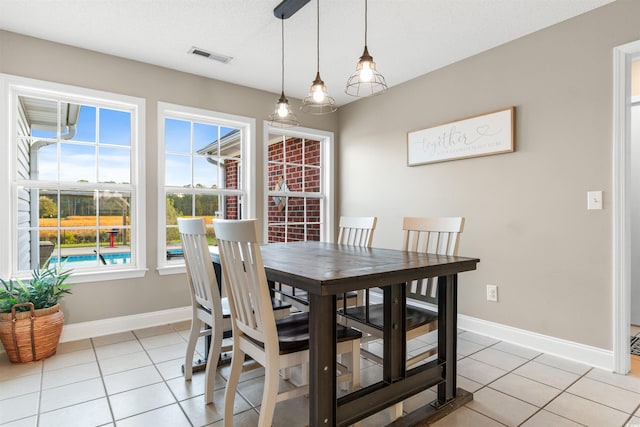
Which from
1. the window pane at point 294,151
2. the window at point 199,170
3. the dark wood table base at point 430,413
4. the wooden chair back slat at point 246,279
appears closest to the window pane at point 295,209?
the window pane at point 294,151

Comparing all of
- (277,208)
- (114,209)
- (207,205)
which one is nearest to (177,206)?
(207,205)

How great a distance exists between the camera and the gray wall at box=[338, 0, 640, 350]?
7.89 ft

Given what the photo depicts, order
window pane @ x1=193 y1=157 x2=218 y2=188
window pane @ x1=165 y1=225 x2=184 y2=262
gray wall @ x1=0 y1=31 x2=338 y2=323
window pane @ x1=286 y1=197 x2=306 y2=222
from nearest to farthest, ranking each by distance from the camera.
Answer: gray wall @ x1=0 y1=31 x2=338 y2=323 < window pane @ x1=165 y1=225 x2=184 y2=262 < window pane @ x1=193 y1=157 x2=218 y2=188 < window pane @ x1=286 y1=197 x2=306 y2=222

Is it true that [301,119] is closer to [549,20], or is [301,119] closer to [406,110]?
[406,110]

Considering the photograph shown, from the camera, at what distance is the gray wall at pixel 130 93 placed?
280 cm

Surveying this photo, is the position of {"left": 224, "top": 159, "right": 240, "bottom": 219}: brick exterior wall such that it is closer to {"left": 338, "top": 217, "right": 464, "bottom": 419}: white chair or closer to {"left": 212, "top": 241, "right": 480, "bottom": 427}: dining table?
{"left": 212, "top": 241, "right": 480, "bottom": 427}: dining table

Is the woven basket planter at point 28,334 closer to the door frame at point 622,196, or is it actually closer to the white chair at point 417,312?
the white chair at point 417,312

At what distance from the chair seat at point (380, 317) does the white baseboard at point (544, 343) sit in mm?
1223

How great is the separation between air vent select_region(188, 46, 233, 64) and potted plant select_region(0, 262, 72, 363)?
2.09m

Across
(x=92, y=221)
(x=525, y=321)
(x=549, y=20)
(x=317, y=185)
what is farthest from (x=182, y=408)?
(x=549, y=20)

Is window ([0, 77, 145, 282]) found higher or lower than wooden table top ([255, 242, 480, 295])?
higher

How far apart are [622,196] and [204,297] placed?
8.90 ft

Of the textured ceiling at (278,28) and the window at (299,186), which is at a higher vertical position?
the textured ceiling at (278,28)

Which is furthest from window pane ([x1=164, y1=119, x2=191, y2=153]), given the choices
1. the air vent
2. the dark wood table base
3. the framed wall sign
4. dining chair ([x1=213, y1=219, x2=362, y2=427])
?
the dark wood table base
